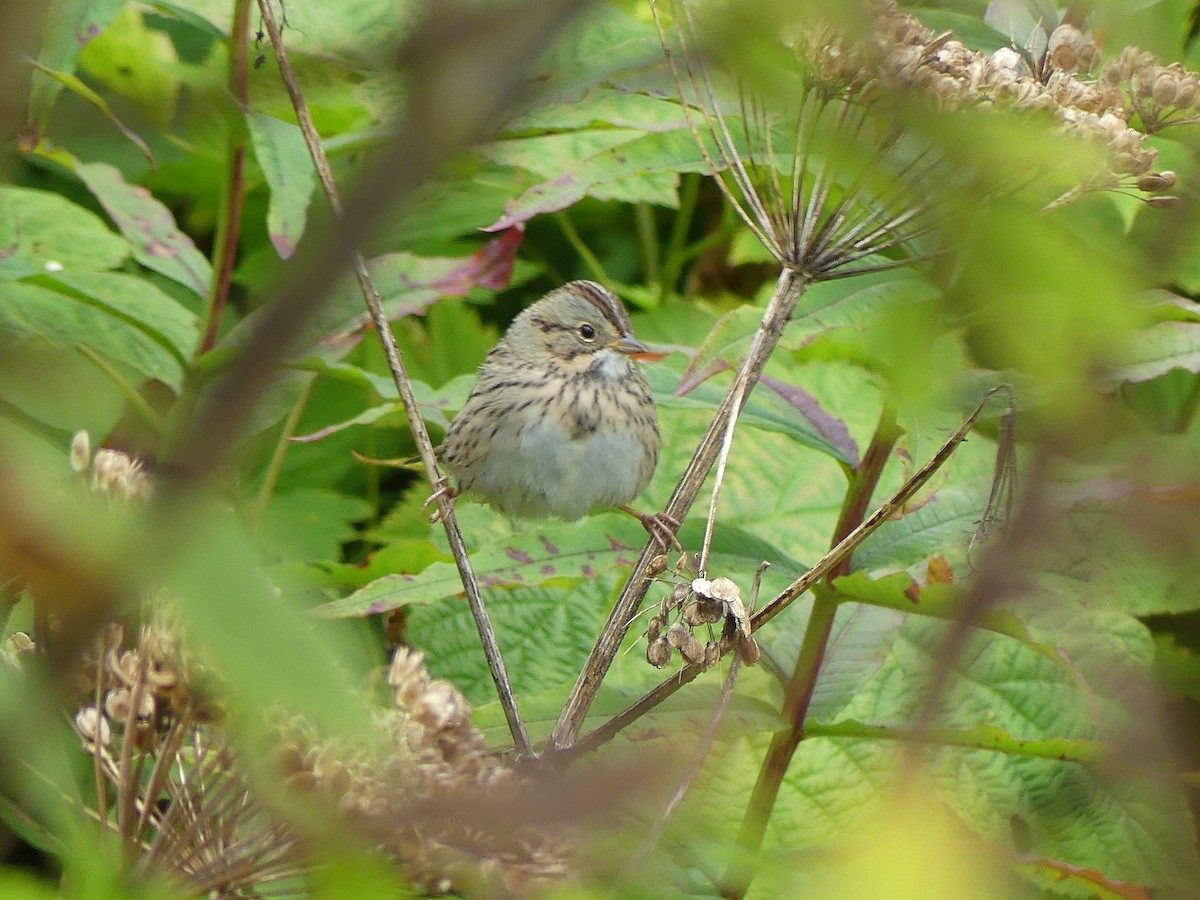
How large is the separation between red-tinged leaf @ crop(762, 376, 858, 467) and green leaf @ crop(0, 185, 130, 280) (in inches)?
50.0

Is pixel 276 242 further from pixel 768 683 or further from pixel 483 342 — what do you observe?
pixel 483 342

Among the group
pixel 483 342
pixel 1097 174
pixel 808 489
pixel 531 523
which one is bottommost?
pixel 1097 174

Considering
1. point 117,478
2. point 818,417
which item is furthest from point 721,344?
point 117,478

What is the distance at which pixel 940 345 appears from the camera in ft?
3.18

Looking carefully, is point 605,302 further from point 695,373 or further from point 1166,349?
point 1166,349

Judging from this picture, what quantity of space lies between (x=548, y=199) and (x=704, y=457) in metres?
0.50

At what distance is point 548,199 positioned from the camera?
6.20ft

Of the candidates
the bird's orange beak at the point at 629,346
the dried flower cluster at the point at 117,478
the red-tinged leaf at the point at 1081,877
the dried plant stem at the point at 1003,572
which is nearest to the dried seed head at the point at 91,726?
the dried flower cluster at the point at 117,478

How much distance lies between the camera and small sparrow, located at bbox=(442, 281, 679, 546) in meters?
2.46

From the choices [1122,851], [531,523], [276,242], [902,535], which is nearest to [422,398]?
[276,242]

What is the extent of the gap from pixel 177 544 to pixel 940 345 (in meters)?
0.71

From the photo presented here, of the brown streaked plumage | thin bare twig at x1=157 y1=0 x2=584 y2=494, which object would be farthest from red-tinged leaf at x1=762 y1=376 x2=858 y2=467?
thin bare twig at x1=157 y1=0 x2=584 y2=494

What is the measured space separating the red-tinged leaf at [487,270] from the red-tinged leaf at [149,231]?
439 mm

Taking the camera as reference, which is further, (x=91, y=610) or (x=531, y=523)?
(x=531, y=523)
